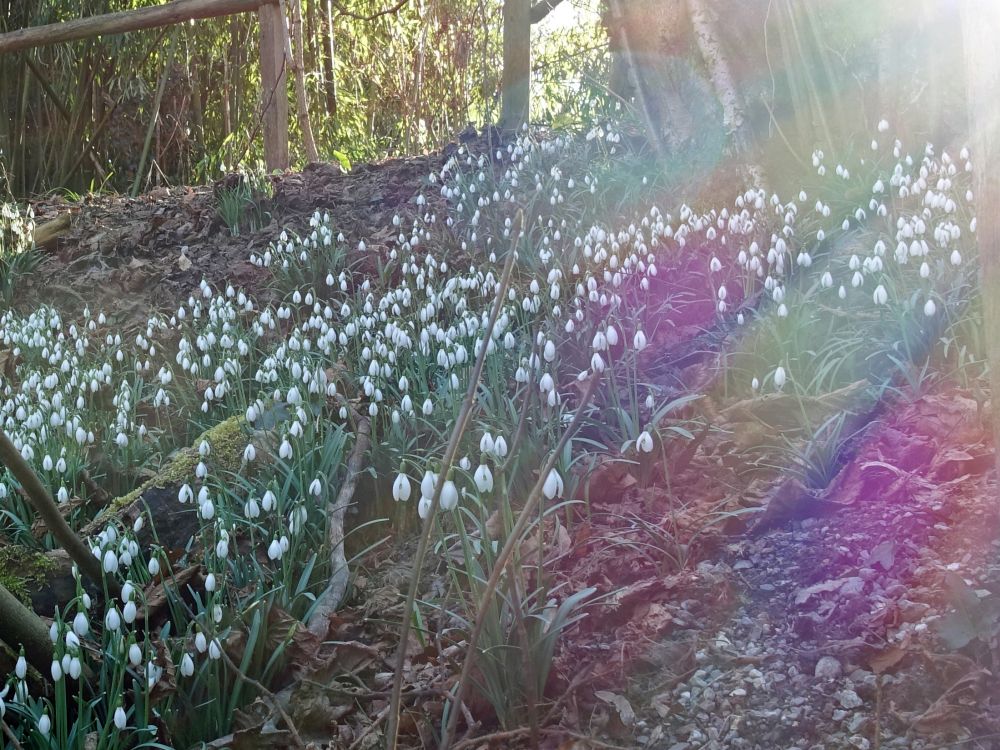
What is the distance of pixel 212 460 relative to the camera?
10.4 ft

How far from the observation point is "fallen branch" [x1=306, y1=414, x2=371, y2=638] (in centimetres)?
238

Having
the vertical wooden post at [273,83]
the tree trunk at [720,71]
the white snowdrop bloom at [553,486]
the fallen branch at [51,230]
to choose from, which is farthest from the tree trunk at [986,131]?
the fallen branch at [51,230]

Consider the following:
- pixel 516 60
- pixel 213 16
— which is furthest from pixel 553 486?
pixel 213 16

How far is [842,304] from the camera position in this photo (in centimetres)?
375

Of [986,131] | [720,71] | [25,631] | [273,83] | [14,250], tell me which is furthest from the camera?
[273,83]

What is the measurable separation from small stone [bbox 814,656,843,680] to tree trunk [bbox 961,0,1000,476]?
0.65 m

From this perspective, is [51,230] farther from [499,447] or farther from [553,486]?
[553,486]

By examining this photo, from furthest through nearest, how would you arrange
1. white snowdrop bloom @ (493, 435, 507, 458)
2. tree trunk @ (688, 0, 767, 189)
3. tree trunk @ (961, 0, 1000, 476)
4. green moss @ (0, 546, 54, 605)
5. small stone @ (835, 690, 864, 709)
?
tree trunk @ (688, 0, 767, 189) < green moss @ (0, 546, 54, 605) < white snowdrop bloom @ (493, 435, 507, 458) < small stone @ (835, 690, 864, 709) < tree trunk @ (961, 0, 1000, 476)

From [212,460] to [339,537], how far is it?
694 mm

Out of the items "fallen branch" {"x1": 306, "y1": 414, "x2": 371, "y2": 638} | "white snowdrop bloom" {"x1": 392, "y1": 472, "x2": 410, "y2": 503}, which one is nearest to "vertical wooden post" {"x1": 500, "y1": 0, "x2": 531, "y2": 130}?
"fallen branch" {"x1": 306, "y1": 414, "x2": 371, "y2": 638}

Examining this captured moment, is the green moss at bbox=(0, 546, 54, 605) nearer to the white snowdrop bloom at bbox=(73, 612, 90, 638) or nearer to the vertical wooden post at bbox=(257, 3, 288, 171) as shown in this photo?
the white snowdrop bloom at bbox=(73, 612, 90, 638)

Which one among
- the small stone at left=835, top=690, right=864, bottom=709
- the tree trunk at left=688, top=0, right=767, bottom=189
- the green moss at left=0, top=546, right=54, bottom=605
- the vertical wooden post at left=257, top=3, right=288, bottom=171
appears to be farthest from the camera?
the vertical wooden post at left=257, top=3, right=288, bottom=171

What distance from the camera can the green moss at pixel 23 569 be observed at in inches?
102

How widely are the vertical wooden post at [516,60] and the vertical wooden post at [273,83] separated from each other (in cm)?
183
